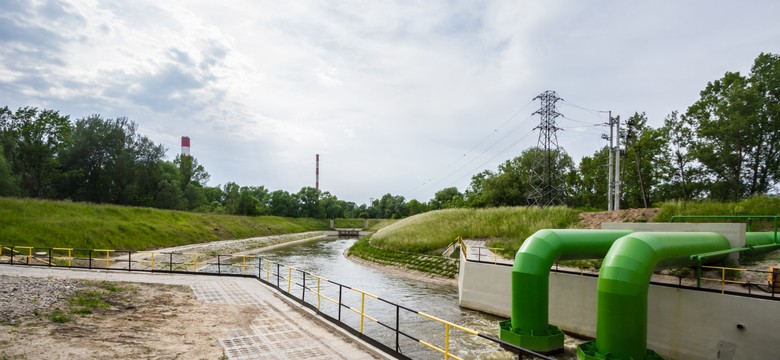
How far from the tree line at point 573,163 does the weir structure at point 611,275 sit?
980 inches

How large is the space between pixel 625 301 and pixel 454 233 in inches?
934

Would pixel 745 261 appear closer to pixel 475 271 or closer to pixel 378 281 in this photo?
pixel 475 271

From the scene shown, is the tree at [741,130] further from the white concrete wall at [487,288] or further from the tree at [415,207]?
the tree at [415,207]

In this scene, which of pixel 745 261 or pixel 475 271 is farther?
pixel 475 271

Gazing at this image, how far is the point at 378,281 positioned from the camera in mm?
26250

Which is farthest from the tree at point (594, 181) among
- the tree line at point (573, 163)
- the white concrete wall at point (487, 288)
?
the white concrete wall at point (487, 288)

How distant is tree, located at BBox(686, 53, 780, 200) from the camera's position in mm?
33688

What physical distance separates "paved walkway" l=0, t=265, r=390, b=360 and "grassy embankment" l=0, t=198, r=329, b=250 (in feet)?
47.1

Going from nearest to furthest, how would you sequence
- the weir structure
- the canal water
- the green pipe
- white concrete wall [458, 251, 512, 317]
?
1. the weir structure
2. the canal water
3. the green pipe
4. white concrete wall [458, 251, 512, 317]

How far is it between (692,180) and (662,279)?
30.7 meters

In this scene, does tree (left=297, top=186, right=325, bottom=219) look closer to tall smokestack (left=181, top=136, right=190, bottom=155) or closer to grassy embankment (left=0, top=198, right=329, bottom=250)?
tall smokestack (left=181, top=136, right=190, bottom=155)

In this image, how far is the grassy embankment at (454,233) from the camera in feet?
94.2

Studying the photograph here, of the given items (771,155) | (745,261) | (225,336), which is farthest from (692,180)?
(225,336)

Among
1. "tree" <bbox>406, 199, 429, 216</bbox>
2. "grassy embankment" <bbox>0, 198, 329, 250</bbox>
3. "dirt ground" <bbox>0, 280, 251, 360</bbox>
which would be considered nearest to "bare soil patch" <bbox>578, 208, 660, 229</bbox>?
"dirt ground" <bbox>0, 280, 251, 360</bbox>
